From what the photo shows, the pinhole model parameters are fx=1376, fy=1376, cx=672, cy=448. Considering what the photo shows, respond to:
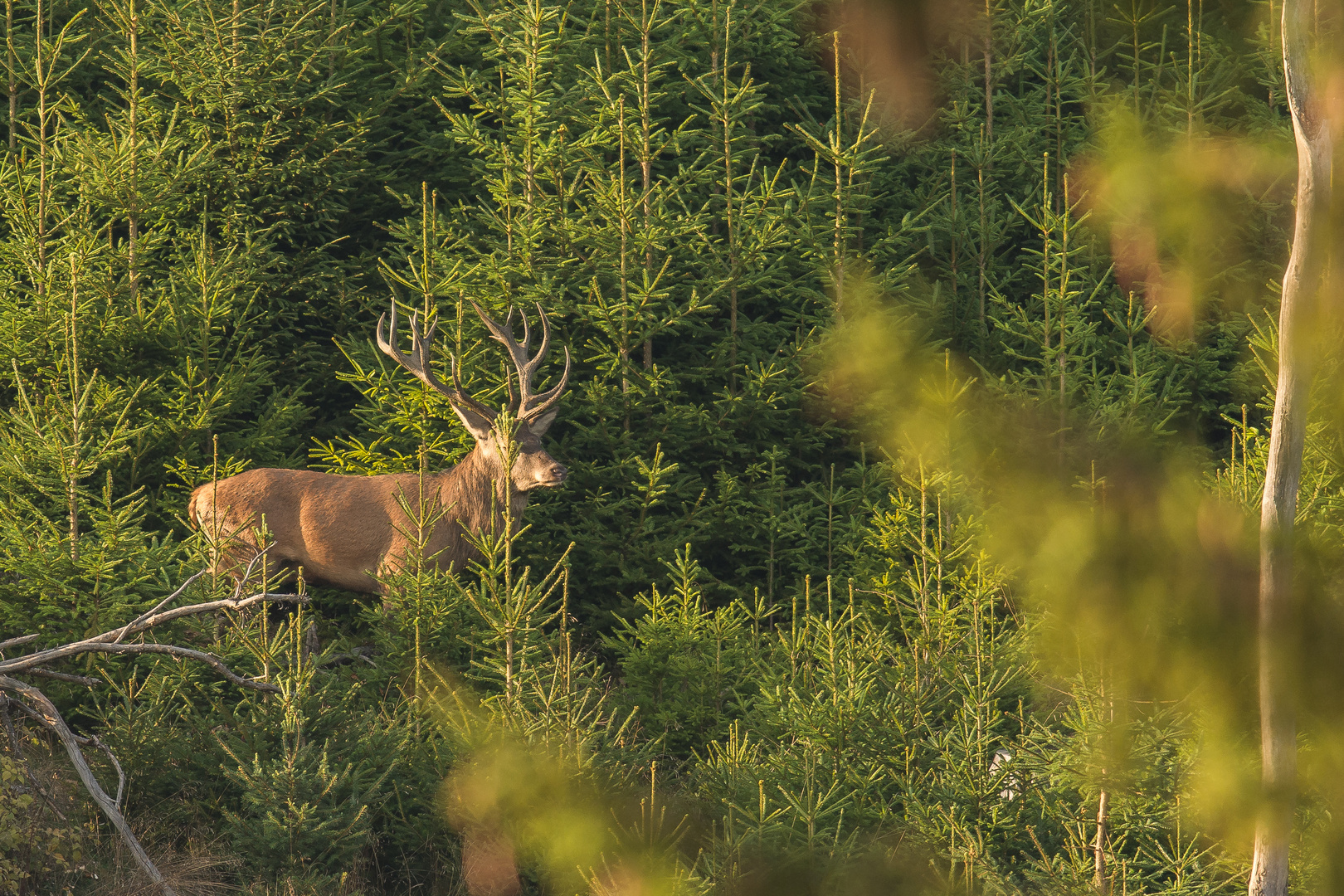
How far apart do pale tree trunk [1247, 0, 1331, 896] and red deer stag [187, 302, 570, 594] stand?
23.0 ft

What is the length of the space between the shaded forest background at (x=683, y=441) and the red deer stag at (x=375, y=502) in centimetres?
45

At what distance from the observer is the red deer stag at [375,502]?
870cm

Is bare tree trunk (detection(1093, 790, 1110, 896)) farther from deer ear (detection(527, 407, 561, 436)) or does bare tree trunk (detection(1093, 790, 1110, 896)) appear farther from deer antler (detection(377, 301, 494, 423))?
deer antler (detection(377, 301, 494, 423))

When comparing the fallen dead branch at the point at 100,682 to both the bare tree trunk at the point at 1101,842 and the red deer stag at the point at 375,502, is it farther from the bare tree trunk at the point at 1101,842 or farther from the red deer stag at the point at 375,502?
the bare tree trunk at the point at 1101,842

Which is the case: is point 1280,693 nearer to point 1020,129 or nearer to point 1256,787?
point 1256,787

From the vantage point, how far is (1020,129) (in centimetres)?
1044

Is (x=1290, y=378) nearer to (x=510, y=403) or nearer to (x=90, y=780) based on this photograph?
(x=90, y=780)

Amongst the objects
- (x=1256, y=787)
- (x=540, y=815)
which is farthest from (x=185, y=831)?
(x=1256, y=787)

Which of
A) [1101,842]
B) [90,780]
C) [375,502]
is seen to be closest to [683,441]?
[375,502]

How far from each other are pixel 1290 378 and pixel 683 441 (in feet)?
28.0

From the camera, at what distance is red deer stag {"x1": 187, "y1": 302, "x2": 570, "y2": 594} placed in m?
8.70

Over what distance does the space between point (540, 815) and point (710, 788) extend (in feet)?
12.4

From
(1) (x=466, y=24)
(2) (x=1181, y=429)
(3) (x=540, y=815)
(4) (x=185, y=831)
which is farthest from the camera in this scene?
(1) (x=466, y=24)

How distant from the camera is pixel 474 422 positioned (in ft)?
29.7
